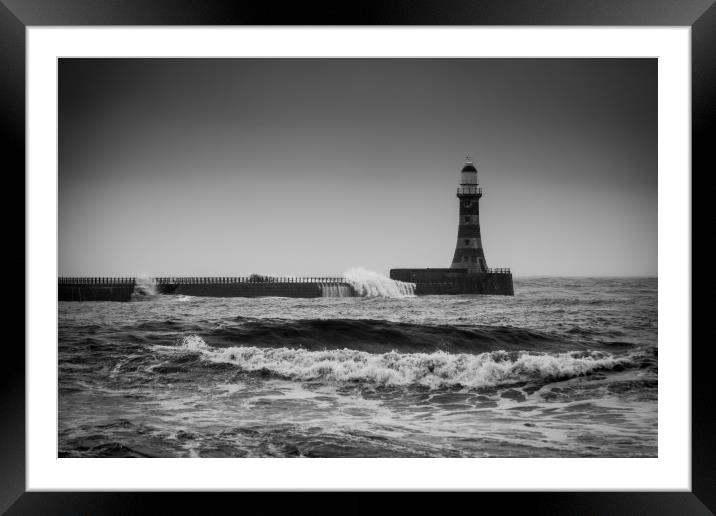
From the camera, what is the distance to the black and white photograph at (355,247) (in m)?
4.09

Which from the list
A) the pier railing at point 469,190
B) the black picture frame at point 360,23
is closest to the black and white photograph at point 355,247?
the pier railing at point 469,190

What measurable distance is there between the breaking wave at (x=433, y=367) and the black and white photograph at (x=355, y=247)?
0.02 m

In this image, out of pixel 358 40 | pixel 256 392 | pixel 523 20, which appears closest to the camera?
pixel 523 20

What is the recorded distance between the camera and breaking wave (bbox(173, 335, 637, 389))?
4.25 m

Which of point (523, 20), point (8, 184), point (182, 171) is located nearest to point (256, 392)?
point (182, 171)

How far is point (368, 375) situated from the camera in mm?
4289

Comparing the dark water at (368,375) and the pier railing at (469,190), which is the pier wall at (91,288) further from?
the pier railing at (469,190)

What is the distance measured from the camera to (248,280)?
14.6ft

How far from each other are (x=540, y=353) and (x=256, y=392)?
78.4 inches

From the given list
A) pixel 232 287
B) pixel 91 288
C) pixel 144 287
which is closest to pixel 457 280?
pixel 232 287

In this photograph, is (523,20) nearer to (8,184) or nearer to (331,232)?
(331,232)

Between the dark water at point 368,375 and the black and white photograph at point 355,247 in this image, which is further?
the black and white photograph at point 355,247

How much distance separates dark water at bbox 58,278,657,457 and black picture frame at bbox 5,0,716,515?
53 centimetres

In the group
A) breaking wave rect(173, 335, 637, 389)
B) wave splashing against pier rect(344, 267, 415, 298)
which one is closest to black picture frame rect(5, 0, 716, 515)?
breaking wave rect(173, 335, 637, 389)
